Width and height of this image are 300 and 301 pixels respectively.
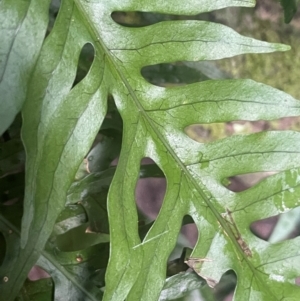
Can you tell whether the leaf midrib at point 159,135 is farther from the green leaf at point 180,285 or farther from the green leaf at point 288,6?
the green leaf at point 288,6

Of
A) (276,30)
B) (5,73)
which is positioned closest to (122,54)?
(5,73)

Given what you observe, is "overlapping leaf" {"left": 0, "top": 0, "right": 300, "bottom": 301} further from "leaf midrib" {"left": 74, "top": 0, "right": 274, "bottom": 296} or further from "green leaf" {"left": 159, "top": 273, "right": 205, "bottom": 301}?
"green leaf" {"left": 159, "top": 273, "right": 205, "bottom": 301}

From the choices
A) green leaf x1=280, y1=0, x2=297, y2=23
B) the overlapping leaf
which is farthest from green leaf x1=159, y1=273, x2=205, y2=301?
green leaf x1=280, y1=0, x2=297, y2=23

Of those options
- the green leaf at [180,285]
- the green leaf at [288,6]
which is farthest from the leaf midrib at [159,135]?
the green leaf at [288,6]

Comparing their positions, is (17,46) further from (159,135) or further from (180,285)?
(180,285)

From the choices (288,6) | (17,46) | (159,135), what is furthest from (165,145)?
(288,6)

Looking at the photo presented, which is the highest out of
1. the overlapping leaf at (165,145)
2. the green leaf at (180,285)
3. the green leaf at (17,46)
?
the green leaf at (17,46)

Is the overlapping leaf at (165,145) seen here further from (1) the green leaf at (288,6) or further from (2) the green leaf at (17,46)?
(1) the green leaf at (288,6)

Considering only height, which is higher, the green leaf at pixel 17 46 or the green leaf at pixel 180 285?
the green leaf at pixel 17 46

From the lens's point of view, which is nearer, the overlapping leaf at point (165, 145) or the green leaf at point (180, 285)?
the overlapping leaf at point (165, 145)

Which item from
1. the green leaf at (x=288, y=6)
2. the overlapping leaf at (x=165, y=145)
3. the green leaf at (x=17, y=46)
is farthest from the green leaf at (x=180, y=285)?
the green leaf at (x=288, y=6)
